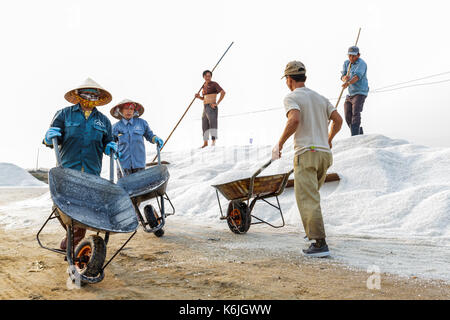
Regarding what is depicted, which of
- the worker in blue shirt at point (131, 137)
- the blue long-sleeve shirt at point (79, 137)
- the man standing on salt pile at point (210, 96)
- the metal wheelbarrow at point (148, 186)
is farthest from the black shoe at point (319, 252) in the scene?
the man standing on salt pile at point (210, 96)

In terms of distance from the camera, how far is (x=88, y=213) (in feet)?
9.27

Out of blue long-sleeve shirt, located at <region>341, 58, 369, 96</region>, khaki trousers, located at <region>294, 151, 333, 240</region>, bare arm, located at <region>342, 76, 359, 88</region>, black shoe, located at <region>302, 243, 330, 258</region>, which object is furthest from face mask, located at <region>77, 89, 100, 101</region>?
blue long-sleeve shirt, located at <region>341, 58, 369, 96</region>

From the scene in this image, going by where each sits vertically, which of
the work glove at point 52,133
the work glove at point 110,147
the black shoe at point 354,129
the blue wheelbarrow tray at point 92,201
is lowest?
Result: the blue wheelbarrow tray at point 92,201

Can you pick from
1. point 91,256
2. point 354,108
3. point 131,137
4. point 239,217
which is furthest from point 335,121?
point 354,108

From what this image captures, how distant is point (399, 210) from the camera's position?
5215 mm

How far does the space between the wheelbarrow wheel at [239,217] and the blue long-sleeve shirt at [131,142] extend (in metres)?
1.60

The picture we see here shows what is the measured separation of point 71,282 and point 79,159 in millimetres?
1302

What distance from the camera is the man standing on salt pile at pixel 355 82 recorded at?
777cm

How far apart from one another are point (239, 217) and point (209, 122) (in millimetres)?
6293

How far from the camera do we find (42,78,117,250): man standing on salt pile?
3434 millimetres

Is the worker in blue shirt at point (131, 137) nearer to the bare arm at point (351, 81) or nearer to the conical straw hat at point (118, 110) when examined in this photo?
the conical straw hat at point (118, 110)

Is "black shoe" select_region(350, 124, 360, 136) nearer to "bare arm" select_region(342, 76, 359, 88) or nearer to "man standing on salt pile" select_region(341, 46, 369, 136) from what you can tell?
"man standing on salt pile" select_region(341, 46, 369, 136)

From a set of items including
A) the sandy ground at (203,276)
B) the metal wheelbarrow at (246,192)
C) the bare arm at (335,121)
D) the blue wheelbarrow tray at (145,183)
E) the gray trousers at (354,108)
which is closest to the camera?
the sandy ground at (203,276)

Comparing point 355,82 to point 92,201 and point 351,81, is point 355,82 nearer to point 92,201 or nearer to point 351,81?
point 351,81
